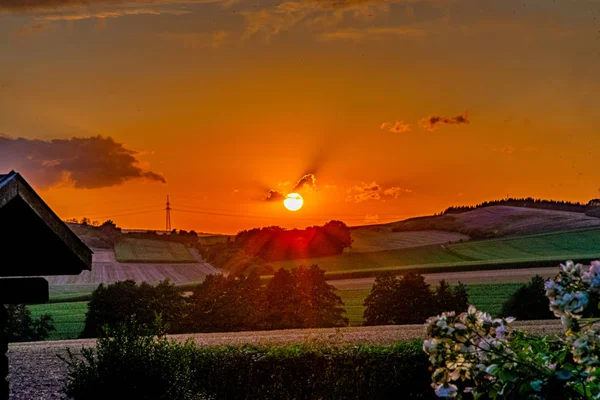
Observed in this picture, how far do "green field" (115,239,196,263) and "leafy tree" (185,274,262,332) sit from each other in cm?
772

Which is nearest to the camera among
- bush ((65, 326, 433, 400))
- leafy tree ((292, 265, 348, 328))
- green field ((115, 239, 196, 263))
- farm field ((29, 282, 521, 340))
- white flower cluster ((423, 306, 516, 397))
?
white flower cluster ((423, 306, 516, 397))

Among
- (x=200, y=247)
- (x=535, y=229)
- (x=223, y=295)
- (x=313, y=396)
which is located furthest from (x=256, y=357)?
(x=535, y=229)

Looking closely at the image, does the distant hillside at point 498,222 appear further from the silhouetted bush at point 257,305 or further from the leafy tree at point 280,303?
the leafy tree at point 280,303

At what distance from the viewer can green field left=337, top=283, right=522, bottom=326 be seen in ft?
92.5

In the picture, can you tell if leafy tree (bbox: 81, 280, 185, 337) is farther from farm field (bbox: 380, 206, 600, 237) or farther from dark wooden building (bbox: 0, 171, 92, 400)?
dark wooden building (bbox: 0, 171, 92, 400)

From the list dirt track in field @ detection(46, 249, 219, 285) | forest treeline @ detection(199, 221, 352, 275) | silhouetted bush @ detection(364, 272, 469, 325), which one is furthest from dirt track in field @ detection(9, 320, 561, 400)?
dirt track in field @ detection(46, 249, 219, 285)

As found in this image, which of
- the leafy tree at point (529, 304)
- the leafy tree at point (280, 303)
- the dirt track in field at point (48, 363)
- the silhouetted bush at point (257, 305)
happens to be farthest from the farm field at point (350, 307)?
the dirt track in field at point (48, 363)

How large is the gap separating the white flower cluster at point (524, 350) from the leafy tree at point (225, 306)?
20879 mm

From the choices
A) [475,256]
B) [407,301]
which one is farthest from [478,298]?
[475,256]

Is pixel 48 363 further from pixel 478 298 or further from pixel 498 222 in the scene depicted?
pixel 498 222

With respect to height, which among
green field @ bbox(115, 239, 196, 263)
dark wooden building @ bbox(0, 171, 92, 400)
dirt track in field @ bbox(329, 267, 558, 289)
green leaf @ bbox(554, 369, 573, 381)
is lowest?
green leaf @ bbox(554, 369, 573, 381)

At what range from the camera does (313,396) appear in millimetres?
12648

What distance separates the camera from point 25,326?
1065 inches

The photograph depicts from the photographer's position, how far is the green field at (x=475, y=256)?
110ft
